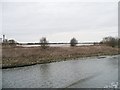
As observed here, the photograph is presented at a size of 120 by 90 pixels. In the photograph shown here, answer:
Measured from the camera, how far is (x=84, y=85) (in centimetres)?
1550

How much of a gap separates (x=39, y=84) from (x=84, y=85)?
130 inches

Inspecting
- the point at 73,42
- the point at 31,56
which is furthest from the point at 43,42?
the point at 73,42

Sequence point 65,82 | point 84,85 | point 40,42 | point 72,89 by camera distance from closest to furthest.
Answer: point 72,89 < point 84,85 < point 65,82 < point 40,42

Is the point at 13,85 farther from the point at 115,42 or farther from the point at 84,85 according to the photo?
the point at 115,42

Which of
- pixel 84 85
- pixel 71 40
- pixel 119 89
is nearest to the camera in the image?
pixel 119 89

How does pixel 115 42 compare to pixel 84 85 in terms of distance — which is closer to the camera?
pixel 84 85

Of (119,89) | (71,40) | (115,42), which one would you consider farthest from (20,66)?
(71,40)

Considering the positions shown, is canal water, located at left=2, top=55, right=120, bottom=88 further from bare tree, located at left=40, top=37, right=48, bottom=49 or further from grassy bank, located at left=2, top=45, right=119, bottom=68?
bare tree, located at left=40, top=37, right=48, bottom=49

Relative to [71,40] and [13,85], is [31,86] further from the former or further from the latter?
[71,40]

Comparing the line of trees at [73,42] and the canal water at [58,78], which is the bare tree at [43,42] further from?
the canal water at [58,78]

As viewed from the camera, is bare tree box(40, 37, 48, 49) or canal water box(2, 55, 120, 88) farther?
bare tree box(40, 37, 48, 49)

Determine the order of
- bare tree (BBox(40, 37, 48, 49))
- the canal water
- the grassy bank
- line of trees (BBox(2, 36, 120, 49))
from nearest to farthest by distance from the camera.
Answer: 1. the canal water
2. the grassy bank
3. bare tree (BBox(40, 37, 48, 49))
4. line of trees (BBox(2, 36, 120, 49))

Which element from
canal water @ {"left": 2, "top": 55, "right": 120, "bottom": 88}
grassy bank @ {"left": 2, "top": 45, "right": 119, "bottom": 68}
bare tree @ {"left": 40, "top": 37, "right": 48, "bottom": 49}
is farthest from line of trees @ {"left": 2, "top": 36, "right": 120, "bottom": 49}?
canal water @ {"left": 2, "top": 55, "right": 120, "bottom": 88}

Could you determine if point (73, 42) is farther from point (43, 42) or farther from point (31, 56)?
point (31, 56)
